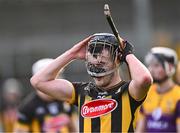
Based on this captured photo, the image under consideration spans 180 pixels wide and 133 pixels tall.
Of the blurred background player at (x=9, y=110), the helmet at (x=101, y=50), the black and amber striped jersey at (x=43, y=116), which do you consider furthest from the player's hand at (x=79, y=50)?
the blurred background player at (x=9, y=110)

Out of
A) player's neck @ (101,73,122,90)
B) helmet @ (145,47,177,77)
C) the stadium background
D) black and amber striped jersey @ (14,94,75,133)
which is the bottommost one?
the stadium background

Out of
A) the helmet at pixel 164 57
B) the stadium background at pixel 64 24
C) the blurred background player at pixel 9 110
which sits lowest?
the blurred background player at pixel 9 110

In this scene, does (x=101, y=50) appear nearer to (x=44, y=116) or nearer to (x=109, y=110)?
(x=109, y=110)

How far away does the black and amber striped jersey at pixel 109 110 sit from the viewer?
6.36 m

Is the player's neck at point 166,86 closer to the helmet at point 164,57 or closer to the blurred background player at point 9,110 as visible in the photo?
the helmet at point 164,57

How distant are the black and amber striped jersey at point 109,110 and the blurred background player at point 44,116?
3190 millimetres

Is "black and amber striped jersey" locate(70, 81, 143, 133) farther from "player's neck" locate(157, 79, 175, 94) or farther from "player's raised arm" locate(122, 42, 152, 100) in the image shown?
"player's neck" locate(157, 79, 175, 94)

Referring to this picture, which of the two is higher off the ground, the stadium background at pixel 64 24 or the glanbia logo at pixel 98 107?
the glanbia logo at pixel 98 107

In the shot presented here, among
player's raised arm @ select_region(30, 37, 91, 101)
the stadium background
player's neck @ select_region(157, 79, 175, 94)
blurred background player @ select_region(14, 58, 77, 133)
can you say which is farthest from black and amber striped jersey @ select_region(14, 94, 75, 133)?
the stadium background

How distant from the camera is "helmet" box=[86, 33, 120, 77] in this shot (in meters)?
6.32

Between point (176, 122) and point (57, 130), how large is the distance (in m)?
1.55

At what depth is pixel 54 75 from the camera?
6703 mm

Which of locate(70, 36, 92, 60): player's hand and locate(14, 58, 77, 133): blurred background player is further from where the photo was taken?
locate(14, 58, 77, 133): blurred background player

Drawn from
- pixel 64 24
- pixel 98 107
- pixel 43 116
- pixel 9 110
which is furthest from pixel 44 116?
pixel 64 24
